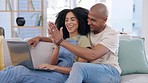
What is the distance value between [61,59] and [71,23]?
0.36 meters

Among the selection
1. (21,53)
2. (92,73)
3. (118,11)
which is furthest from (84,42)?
(118,11)

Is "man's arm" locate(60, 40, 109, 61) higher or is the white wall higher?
the white wall

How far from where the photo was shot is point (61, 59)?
7.52 feet

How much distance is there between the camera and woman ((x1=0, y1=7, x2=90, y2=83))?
194 centimetres

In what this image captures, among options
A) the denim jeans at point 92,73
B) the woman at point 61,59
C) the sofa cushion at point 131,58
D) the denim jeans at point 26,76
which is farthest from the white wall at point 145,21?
the denim jeans at point 26,76

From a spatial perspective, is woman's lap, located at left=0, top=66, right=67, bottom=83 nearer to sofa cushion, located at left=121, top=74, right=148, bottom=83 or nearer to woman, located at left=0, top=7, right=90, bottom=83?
woman, located at left=0, top=7, right=90, bottom=83

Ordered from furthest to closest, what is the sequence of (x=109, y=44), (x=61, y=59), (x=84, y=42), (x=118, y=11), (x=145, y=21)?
(x=118, y=11) < (x=145, y=21) < (x=61, y=59) < (x=84, y=42) < (x=109, y=44)

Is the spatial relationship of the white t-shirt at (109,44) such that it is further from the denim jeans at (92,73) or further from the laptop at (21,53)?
the laptop at (21,53)

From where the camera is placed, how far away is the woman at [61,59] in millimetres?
1936

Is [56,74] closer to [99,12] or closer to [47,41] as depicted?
[47,41]

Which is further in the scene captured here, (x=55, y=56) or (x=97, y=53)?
(x=55, y=56)

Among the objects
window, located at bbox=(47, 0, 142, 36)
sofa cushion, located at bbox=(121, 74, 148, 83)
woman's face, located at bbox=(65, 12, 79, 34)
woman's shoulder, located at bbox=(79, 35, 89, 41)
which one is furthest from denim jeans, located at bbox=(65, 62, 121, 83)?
window, located at bbox=(47, 0, 142, 36)

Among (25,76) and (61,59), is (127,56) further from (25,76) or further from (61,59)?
(25,76)

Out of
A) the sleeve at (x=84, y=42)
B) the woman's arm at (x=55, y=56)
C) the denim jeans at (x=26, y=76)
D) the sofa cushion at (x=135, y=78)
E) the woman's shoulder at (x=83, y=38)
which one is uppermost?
the woman's shoulder at (x=83, y=38)
